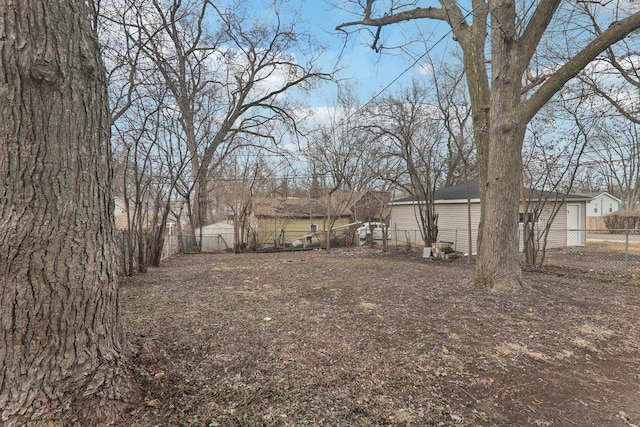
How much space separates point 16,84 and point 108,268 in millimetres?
987

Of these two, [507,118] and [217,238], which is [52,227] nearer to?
[507,118]

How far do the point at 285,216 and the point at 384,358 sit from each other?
478 inches

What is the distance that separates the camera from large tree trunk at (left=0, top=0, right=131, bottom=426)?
4.92 ft

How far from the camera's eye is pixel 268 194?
13.9 meters

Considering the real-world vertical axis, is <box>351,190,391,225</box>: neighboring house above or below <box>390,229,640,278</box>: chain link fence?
above

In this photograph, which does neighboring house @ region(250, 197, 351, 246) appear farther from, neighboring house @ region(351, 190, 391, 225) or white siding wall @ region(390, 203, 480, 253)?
white siding wall @ region(390, 203, 480, 253)

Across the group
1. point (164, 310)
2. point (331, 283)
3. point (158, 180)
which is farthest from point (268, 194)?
point (164, 310)

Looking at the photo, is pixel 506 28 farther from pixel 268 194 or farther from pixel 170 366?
pixel 268 194

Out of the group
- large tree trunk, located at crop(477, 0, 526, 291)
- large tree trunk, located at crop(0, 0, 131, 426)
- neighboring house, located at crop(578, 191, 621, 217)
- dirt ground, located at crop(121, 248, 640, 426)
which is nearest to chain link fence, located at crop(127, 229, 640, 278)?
large tree trunk, located at crop(477, 0, 526, 291)

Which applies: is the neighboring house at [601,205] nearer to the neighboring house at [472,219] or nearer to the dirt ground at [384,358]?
the neighboring house at [472,219]

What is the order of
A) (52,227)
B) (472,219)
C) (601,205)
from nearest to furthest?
(52,227) → (472,219) → (601,205)

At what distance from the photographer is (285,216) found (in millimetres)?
14398

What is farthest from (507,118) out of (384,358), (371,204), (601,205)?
(601,205)

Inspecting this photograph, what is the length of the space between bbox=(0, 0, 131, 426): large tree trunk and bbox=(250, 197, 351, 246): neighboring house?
10.4 metres
